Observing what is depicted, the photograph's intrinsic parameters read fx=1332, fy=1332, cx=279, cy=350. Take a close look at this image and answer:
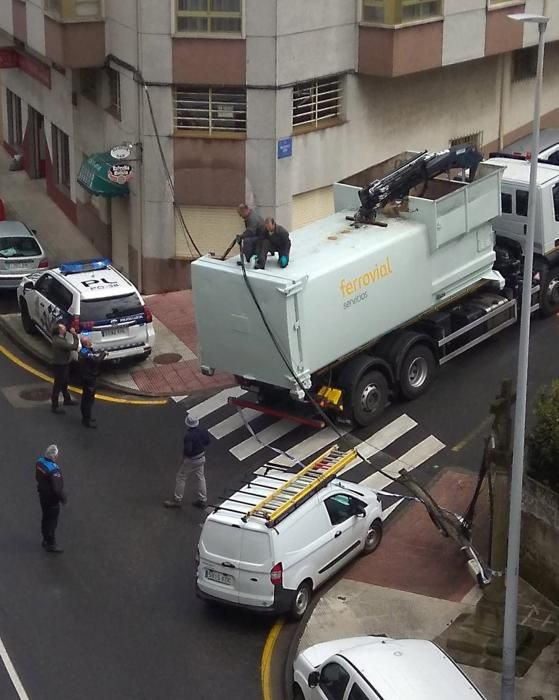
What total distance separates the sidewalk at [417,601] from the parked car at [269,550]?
0.50 metres

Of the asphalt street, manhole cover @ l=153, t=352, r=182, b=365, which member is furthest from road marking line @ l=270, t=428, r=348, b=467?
manhole cover @ l=153, t=352, r=182, b=365

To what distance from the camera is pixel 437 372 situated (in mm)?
25109

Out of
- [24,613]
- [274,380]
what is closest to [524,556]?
[274,380]

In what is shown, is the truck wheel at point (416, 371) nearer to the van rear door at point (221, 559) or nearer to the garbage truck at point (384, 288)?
the garbage truck at point (384, 288)

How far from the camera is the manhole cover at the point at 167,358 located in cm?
2624

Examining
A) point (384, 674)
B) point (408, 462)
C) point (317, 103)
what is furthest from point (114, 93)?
point (384, 674)

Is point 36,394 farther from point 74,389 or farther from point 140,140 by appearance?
point 140,140

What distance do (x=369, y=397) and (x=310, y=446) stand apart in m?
1.38

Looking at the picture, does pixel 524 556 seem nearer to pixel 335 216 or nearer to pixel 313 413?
pixel 313 413

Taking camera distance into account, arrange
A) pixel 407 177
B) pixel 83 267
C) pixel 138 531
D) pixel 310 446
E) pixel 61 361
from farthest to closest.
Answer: pixel 83 267, pixel 407 177, pixel 61 361, pixel 310 446, pixel 138 531

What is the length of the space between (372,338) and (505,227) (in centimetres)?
529

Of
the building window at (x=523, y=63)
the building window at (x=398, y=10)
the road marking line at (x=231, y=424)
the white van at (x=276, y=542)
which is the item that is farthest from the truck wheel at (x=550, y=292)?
the building window at (x=523, y=63)

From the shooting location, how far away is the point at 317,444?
22703 mm

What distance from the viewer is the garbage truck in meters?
21.3
